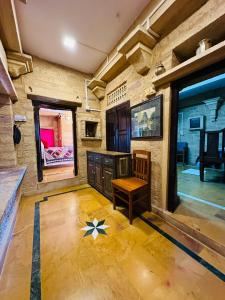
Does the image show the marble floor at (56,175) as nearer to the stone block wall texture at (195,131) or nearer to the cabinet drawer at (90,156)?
the cabinet drawer at (90,156)

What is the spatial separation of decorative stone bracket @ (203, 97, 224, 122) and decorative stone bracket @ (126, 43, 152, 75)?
389 cm

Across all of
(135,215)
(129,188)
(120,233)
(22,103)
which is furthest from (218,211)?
(22,103)

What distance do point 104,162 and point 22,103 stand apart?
2176mm

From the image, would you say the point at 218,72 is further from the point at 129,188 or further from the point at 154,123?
the point at 129,188

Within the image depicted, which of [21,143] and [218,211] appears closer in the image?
[218,211]

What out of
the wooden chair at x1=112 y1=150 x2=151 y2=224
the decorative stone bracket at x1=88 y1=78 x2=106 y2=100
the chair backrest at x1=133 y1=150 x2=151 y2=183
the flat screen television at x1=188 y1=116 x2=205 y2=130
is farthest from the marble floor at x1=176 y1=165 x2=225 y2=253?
the decorative stone bracket at x1=88 y1=78 x2=106 y2=100

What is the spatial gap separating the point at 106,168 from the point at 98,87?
7.22 ft

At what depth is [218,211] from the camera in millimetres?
2053

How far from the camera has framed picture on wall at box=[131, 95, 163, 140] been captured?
203cm

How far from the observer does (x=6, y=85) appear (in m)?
2.05

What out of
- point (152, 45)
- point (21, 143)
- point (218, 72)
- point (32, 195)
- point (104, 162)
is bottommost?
point (32, 195)

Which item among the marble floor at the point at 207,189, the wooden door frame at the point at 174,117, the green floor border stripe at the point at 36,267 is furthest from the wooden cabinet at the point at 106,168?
the marble floor at the point at 207,189

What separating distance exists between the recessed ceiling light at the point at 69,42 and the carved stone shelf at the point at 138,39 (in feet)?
3.34

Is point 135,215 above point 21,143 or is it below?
below
